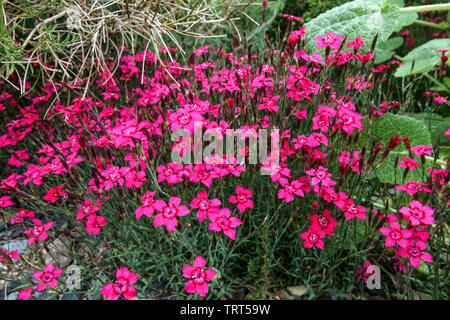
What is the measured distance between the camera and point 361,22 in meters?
1.84

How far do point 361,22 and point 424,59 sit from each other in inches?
31.4

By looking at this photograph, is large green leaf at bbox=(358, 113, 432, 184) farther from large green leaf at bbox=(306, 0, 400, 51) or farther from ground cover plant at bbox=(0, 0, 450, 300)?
large green leaf at bbox=(306, 0, 400, 51)

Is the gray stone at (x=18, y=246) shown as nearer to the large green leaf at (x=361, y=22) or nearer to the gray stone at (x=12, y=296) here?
the gray stone at (x=12, y=296)

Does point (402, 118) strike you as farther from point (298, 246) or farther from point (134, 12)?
point (134, 12)

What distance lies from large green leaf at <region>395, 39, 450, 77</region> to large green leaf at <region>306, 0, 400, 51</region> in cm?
47

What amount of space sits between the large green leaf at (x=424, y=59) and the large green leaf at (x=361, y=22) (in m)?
0.47

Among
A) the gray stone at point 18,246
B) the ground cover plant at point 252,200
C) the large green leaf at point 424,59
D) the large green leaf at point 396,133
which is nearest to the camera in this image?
the ground cover plant at point 252,200

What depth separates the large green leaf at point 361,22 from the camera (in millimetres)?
1787

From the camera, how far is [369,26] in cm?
181

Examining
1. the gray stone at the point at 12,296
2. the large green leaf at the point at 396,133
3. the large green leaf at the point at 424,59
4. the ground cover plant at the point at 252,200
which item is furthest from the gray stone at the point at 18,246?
the large green leaf at the point at 424,59

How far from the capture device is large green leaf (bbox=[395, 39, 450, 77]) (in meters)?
2.17

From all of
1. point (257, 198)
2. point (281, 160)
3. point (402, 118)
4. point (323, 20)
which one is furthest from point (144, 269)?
point (323, 20)

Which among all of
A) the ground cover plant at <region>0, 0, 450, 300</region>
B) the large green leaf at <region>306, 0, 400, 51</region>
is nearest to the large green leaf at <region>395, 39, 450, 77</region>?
the ground cover plant at <region>0, 0, 450, 300</region>
